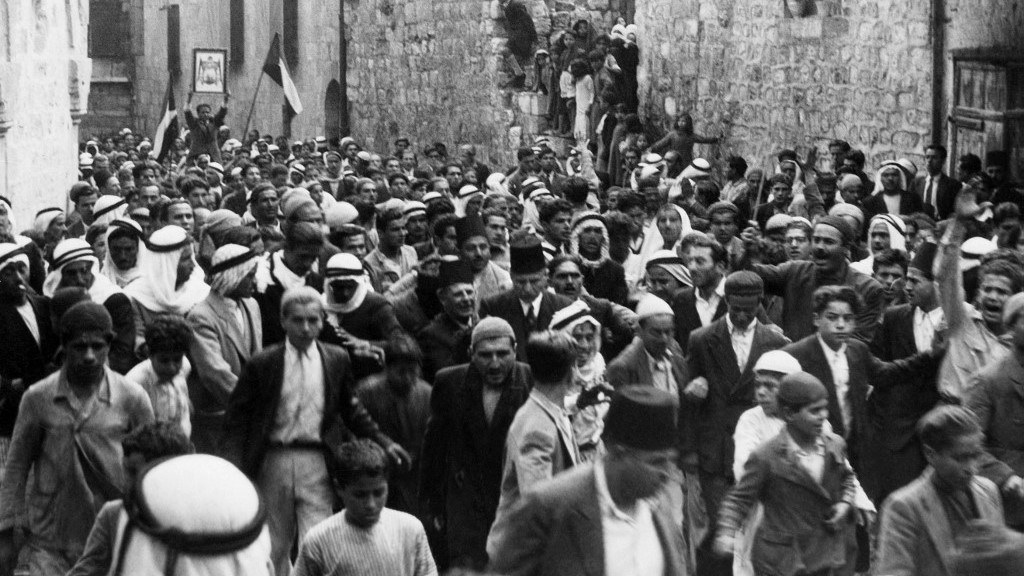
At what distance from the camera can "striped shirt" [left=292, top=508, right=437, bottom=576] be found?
6086 mm

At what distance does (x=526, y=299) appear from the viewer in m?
9.04

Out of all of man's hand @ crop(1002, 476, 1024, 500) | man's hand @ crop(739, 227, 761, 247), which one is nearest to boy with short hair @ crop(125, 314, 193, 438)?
man's hand @ crop(1002, 476, 1024, 500)

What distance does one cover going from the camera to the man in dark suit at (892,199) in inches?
545

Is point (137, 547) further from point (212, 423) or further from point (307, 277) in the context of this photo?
point (307, 277)

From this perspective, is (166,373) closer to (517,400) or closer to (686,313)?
(517,400)

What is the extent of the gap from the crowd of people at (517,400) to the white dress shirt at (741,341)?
0.05 feet

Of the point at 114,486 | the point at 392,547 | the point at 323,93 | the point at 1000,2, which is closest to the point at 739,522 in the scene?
the point at 392,547

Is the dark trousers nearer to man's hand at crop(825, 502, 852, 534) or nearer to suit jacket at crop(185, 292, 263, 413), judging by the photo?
man's hand at crop(825, 502, 852, 534)

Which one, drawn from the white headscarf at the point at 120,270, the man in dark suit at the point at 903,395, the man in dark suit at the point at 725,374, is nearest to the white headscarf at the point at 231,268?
the white headscarf at the point at 120,270

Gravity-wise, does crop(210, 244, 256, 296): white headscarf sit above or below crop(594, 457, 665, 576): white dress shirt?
above

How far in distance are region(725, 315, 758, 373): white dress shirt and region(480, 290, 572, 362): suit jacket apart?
812 millimetres

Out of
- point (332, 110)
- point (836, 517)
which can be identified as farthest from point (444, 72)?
point (836, 517)

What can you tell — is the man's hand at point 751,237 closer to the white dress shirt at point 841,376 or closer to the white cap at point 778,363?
the white dress shirt at point 841,376

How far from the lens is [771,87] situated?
19.5m
